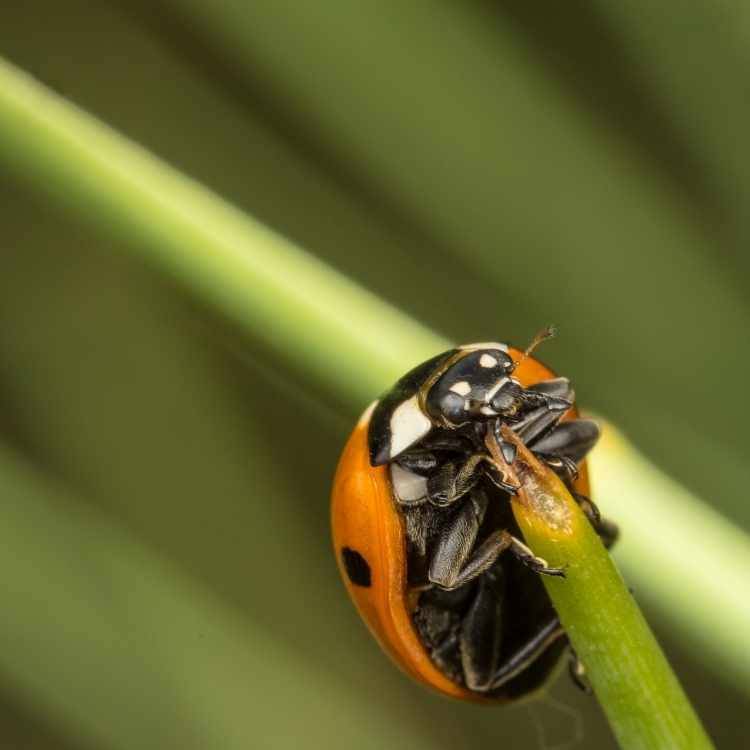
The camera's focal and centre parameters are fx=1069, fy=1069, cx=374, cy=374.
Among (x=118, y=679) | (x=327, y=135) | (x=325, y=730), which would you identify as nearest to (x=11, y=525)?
(x=118, y=679)

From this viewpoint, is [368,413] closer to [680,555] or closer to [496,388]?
[496,388]

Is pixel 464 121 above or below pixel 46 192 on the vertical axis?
above

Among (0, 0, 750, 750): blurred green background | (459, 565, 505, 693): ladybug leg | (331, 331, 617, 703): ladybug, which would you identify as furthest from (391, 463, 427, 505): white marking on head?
(0, 0, 750, 750): blurred green background

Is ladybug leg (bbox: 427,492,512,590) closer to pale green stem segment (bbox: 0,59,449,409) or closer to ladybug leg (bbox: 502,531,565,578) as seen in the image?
ladybug leg (bbox: 502,531,565,578)

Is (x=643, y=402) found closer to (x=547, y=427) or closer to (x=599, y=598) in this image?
(x=547, y=427)

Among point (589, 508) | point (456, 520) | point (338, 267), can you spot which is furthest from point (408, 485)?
point (338, 267)

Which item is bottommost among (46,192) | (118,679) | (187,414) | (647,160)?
(118,679)
